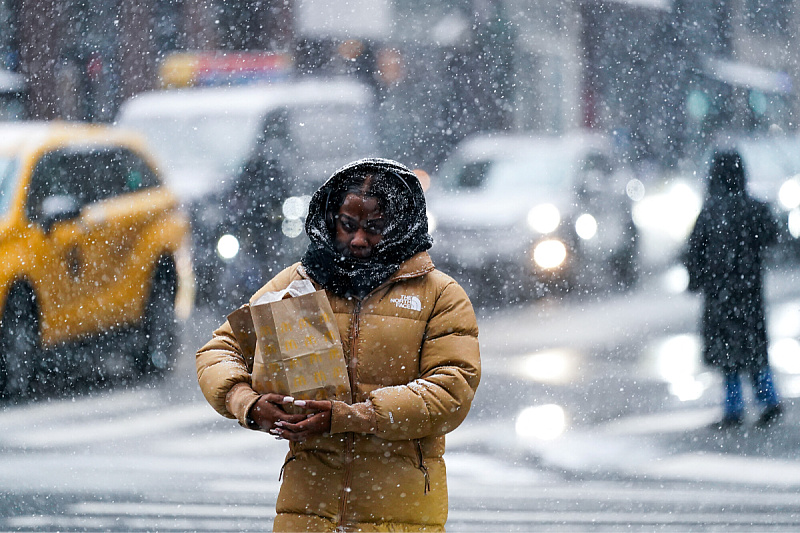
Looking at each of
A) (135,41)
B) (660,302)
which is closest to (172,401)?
(660,302)

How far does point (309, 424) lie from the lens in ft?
7.46

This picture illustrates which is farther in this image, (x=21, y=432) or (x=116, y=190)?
(x=116, y=190)

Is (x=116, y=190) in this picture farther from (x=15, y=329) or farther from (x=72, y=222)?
(x=15, y=329)

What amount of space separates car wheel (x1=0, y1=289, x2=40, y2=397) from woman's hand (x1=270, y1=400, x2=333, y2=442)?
14.8ft

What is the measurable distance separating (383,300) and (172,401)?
4541 millimetres

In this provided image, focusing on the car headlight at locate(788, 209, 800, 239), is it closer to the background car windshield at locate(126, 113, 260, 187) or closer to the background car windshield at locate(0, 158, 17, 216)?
the background car windshield at locate(126, 113, 260, 187)

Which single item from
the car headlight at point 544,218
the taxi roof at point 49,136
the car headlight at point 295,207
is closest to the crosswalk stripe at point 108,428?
the taxi roof at point 49,136

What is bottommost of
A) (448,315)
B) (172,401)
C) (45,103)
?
(448,315)

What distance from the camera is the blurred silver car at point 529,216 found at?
883cm

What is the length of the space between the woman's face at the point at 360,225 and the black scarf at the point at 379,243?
0.01 meters

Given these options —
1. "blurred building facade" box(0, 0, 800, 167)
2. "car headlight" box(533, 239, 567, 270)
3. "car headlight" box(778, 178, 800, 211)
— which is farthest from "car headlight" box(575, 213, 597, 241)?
"blurred building facade" box(0, 0, 800, 167)

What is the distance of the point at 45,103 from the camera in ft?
39.6

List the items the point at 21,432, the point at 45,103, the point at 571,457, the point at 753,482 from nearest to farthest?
the point at 753,482, the point at 571,457, the point at 21,432, the point at 45,103

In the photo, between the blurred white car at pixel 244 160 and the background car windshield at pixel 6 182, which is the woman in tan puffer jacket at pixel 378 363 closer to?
the background car windshield at pixel 6 182
